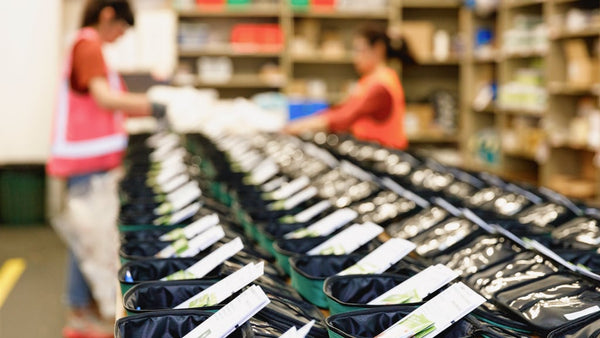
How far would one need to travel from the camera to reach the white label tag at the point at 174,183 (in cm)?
243

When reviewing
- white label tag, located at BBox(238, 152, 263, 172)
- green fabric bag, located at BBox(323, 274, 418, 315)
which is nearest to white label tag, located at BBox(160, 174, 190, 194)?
white label tag, located at BBox(238, 152, 263, 172)

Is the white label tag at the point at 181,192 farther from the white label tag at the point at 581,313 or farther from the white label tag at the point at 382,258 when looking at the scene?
the white label tag at the point at 581,313

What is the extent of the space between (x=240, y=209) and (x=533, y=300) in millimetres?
968

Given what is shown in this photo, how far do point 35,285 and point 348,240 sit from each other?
13.8 ft

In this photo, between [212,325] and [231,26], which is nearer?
[212,325]

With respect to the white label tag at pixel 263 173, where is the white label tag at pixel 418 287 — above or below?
above

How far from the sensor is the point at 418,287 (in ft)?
4.16

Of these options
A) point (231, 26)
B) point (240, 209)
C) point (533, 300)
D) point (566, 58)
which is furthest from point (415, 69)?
point (533, 300)

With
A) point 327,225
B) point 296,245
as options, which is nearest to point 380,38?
point 327,225

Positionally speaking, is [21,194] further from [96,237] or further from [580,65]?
[580,65]

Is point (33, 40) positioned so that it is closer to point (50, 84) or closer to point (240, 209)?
point (50, 84)

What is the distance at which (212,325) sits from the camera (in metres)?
1.14

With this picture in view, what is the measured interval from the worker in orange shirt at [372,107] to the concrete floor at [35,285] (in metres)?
1.73

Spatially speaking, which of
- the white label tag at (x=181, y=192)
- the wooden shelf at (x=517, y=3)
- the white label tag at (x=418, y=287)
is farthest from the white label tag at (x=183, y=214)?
the wooden shelf at (x=517, y=3)
